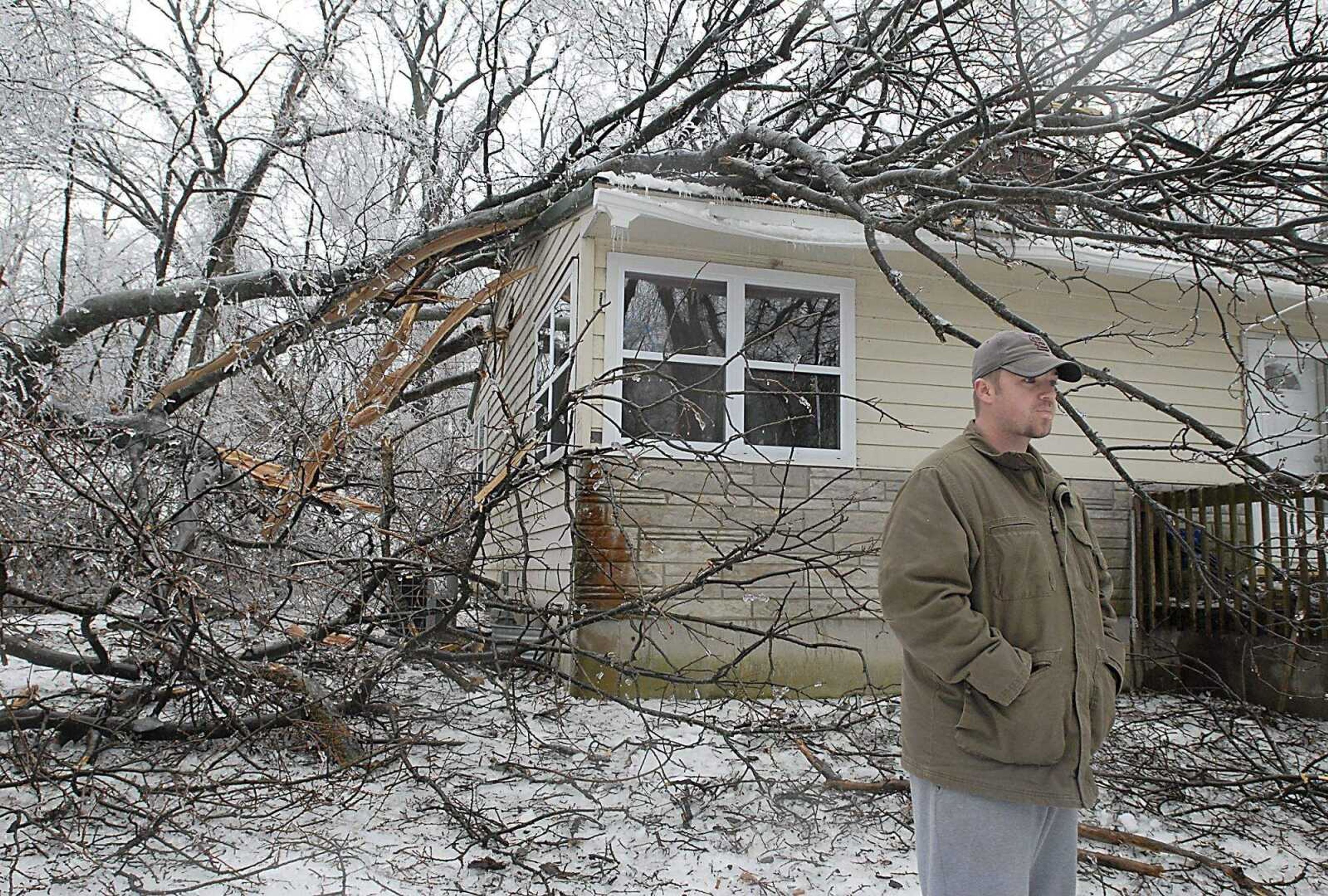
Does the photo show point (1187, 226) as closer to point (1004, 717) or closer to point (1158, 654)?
point (1004, 717)

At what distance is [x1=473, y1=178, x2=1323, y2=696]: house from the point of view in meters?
6.70

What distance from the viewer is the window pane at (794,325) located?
7.41 metres

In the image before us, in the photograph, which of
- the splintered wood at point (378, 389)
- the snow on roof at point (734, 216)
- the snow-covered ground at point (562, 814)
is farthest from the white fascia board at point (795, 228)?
the snow-covered ground at point (562, 814)

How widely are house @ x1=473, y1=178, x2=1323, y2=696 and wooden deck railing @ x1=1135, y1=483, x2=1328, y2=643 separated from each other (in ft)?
0.76

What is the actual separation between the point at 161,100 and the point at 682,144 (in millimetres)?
6652

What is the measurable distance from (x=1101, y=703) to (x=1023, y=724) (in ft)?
1.01

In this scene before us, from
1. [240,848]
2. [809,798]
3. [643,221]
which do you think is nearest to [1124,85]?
[643,221]

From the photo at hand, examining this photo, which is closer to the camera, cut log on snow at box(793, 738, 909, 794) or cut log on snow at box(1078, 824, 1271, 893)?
cut log on snow at box(1078, 824, 1271, 893)

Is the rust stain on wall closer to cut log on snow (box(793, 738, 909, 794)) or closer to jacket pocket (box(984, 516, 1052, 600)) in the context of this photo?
cut log on snow (box(793, 738, 909, 794))

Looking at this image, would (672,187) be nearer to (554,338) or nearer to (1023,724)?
(554,338)

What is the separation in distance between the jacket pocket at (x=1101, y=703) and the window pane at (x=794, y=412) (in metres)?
4.90

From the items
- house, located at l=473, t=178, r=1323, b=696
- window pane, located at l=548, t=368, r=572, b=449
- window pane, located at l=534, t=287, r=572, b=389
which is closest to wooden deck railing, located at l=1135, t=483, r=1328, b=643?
house, located at l=473, t=178, r=1323, b=696

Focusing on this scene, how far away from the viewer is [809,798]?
4.25 metres

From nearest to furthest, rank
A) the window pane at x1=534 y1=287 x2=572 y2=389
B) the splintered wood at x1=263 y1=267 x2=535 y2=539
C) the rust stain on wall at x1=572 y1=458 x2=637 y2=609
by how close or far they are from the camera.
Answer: the splintered wood at x1=263 y1=267 x2=535 y2=539
the rust stain on wall at x1=572 y1=458 x2=637 y2=609
the window pane at x1=534 y1=287 x2=572 y2=389
